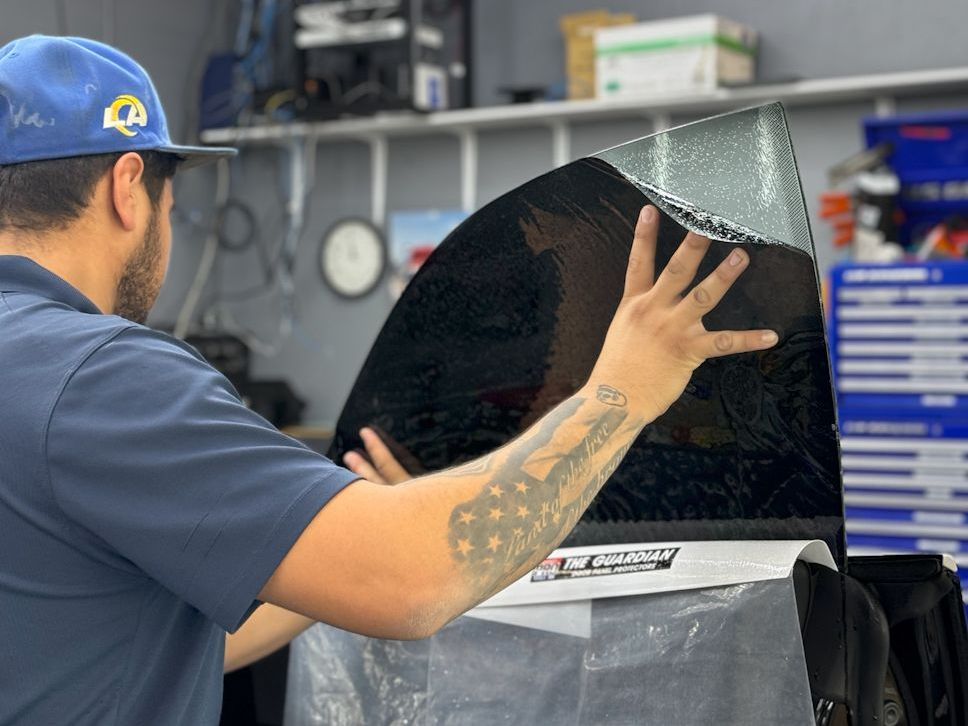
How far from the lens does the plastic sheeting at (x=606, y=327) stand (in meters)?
1.03

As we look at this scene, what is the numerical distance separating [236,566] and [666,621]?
45 cm

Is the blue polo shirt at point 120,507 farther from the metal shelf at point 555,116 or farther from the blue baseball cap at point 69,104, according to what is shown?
the metal shelf at point 555,116

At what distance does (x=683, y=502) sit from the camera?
1226 millimetres

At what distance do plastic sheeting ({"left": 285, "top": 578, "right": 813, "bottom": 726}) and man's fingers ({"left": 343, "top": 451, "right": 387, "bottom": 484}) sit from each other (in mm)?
200

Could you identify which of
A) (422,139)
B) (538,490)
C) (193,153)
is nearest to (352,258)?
(422,139)

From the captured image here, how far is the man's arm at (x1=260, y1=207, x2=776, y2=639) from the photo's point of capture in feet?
2.86

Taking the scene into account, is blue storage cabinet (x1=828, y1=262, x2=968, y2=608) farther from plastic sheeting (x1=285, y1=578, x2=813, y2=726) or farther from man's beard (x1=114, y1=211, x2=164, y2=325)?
man's beard (x1=114, y1=211, x2=164, y2=325)

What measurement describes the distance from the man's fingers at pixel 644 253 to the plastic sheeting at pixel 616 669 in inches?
11.6

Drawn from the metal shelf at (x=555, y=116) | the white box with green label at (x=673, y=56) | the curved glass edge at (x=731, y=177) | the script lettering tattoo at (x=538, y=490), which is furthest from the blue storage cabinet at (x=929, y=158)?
the script lettering tattoo at (x=538, y=490)

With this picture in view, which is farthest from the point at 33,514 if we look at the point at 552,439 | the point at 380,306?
the point at 380,306

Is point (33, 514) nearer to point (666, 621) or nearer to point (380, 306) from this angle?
point (666, 621)

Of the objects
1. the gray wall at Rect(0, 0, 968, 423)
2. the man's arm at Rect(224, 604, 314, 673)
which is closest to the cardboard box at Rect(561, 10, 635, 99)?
the gray wall at Rect(0, 0, 968, 423)

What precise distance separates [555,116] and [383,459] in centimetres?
278

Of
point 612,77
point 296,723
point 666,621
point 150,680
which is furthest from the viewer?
point 612,77
